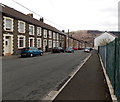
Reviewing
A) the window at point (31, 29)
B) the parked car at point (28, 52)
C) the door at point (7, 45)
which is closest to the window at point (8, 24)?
the door at point (7, 45)

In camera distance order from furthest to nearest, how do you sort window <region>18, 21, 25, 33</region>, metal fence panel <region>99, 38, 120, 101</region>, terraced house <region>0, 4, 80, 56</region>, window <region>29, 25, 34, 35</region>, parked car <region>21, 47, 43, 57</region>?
window <region>29, 25, 34, 35</region>, window <region>18, 21, 25, 33</region>, terraced house <region>0, 4, 80, 56</region>, parked car <region>21, 47, 43, 57</region>, metal fence panel <region>99, 38, 120, 101</region>

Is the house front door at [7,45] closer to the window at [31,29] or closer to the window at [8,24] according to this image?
the window at [8,24]

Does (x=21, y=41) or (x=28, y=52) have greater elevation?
(x=21, y=41)

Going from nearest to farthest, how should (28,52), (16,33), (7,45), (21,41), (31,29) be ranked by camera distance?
(28,52), (7,45), (16,33), (21,41), (31,29)

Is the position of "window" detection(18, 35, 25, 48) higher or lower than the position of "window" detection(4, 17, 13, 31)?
lower

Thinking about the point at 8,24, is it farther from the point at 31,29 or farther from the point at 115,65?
the point at 115,65

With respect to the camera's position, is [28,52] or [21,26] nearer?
[28,52]

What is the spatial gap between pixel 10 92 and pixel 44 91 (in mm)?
1234

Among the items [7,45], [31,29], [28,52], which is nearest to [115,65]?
[28,52]

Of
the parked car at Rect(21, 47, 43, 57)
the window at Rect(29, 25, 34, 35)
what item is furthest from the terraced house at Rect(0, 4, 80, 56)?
the parked car at Rect(21, 47, 43, 57)

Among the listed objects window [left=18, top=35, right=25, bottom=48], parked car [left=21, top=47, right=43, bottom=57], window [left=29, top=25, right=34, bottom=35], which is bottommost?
parked car [left=21, top=47, right=43, bottom=57]

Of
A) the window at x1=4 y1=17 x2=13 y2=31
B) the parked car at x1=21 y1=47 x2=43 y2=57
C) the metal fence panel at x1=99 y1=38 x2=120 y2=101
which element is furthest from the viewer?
the window at x1=4 y1=17 x2=13 y2=31

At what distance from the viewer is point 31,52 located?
2325 centimetres

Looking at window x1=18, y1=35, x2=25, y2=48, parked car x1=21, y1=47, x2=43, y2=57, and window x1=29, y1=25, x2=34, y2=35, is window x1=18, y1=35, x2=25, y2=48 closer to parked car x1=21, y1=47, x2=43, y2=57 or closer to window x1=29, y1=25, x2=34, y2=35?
window x1=29, y1=25, x2=34, y2=35
